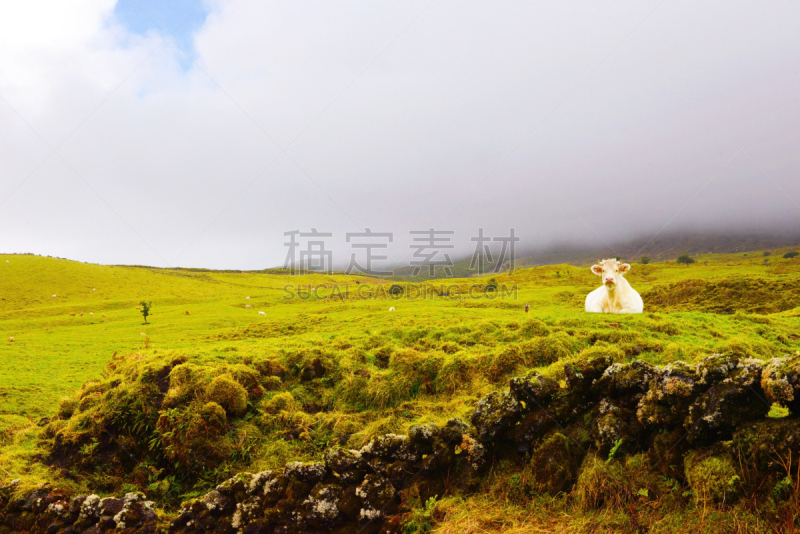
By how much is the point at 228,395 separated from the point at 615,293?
16532 millimetres

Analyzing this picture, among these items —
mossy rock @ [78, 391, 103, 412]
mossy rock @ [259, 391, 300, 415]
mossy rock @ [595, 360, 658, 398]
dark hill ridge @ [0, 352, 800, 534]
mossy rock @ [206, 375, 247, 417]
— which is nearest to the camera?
dark hill ridge @ [0, 352, 800, 534]

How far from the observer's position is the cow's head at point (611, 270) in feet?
58.5

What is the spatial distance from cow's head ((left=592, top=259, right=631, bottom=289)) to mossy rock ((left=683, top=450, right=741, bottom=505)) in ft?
47.9

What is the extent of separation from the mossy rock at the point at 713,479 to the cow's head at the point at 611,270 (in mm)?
14596

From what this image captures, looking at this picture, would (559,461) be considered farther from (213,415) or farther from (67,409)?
(67,409)

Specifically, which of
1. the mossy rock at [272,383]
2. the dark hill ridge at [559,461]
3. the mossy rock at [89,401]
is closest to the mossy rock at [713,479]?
the dark hill ridge at [559,461]

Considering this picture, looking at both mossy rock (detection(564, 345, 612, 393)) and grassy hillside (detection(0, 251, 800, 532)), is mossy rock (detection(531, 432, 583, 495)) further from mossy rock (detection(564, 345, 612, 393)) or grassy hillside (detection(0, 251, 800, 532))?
mossy rock (detection(564, 345, 612, 393))

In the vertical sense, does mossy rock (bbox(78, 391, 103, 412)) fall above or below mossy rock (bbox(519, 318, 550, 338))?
below

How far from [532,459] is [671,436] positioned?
1737 mm

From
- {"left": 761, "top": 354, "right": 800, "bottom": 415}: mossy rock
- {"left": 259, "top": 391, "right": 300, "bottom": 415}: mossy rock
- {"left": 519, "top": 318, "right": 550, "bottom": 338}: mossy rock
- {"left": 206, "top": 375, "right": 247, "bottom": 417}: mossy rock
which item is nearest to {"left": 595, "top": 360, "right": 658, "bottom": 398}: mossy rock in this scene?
{"left": 761, "top": 354, "right": 800, "bottom": 415}: mossy rock

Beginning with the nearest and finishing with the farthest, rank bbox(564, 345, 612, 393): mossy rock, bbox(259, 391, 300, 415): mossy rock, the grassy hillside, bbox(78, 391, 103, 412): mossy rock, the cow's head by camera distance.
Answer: bbox(564, 345, 612, 393): mossy rock, the grassy hillside, bbox(259, 391, 300, 415): mossy rock, bbox(78, 391, 103, 412): mossy rock, the cow's head

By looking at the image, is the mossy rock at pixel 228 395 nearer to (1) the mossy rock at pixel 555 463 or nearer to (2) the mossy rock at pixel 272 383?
(2) the mossy rock at pixel 272 383

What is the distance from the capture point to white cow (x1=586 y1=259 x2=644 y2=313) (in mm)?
17578

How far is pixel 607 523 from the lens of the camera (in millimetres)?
4312
